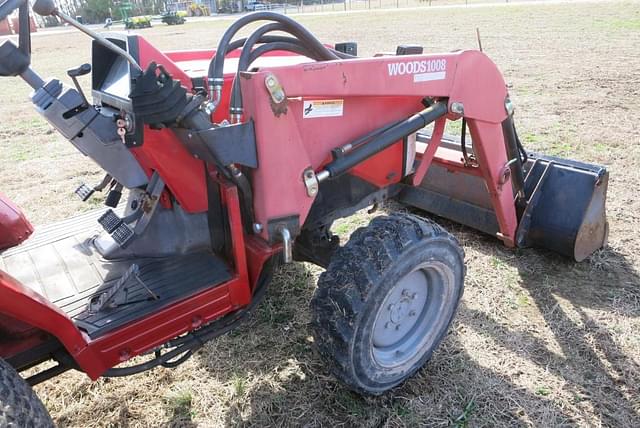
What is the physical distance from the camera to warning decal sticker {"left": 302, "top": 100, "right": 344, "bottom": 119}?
209cm

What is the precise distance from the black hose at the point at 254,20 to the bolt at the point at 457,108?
25.3 inches

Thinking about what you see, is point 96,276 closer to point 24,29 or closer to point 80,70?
point 80,70

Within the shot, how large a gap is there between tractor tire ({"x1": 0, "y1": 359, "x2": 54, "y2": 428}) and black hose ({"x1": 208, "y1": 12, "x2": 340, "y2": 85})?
126cm

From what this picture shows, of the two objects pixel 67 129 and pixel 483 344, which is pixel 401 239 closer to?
pixel 483 344

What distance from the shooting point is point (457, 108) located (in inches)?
99.0

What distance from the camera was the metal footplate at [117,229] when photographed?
2422mm

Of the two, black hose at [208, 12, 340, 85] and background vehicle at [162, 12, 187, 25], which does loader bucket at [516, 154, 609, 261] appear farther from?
background vehicle at [162, 12, 187, 25]

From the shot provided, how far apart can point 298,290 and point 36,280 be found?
1.58 m

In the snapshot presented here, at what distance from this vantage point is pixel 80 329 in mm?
1989

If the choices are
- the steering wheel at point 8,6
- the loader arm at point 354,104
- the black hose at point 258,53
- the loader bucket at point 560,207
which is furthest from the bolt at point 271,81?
the loader bucket at point 560,207

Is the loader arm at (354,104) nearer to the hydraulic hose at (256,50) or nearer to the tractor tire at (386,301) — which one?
the hydraulic hose at (256,50)

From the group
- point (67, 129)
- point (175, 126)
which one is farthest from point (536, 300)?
point (67, 129)

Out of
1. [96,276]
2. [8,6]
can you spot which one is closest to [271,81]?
[8,6]

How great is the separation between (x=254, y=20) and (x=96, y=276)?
138cm
